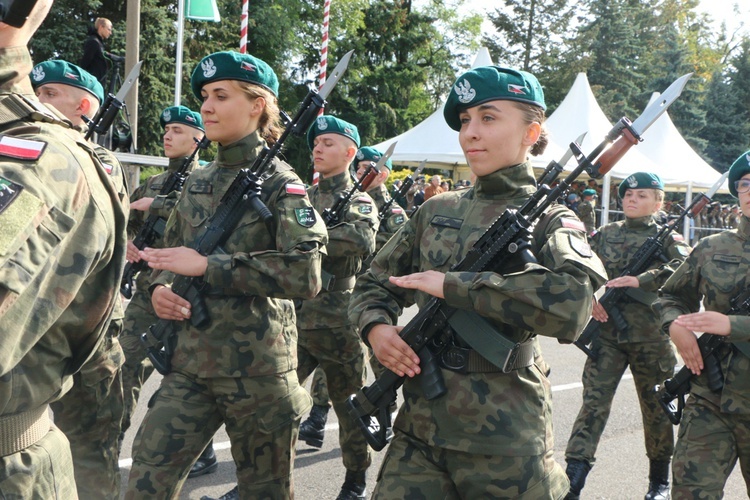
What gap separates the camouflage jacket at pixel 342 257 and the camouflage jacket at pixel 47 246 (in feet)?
11.1

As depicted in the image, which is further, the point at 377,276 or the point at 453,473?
the point at 377,276

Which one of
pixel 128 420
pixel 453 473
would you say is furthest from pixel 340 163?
pixel 453 473

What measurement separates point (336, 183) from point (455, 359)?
315 centimetres

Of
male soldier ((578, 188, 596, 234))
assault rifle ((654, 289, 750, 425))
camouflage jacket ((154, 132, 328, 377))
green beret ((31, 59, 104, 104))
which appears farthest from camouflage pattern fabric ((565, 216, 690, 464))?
male soldier ((578, 188, 596, 234))

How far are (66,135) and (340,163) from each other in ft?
13.9

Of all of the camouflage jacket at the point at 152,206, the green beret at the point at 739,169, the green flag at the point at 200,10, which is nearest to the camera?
the green beret at the point at 739,169

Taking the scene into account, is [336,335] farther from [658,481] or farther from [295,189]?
[658,481]

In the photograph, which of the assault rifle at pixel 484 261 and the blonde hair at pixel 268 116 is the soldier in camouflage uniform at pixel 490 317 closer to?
the assault rifle at pixel 484 261

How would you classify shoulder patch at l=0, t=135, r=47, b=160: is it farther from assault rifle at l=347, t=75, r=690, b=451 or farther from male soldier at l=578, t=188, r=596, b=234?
male soldier at l=578, t=188, r=596, b=234

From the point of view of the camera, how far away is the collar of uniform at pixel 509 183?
9.09ft

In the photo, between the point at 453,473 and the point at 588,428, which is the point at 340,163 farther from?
the point at 453,473

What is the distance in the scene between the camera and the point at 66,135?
143cm

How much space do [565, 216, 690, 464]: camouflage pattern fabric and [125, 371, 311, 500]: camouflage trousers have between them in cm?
238

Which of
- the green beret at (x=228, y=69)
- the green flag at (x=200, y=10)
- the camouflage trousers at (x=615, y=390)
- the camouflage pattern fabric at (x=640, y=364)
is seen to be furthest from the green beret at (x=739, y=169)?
the green flag at (x=200, y=10)
